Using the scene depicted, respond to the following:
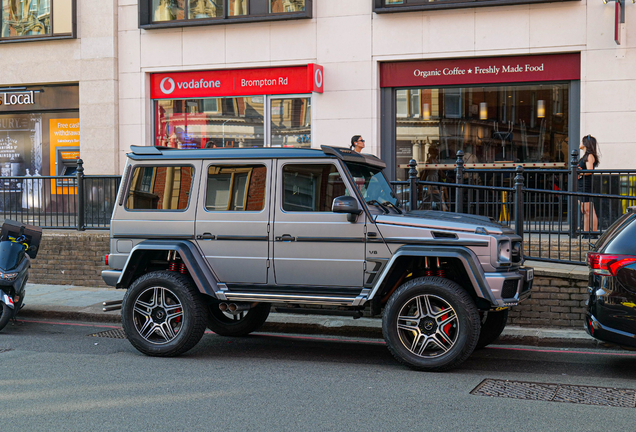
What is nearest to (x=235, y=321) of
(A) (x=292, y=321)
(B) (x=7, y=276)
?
(A) (x=292, y=321)

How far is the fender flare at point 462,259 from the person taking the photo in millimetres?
6590

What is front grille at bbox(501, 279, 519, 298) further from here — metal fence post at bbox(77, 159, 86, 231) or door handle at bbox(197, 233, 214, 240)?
metal fence post at bbox(77, 159, 86, 231)

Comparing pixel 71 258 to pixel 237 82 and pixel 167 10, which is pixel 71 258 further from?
pixel 167 10

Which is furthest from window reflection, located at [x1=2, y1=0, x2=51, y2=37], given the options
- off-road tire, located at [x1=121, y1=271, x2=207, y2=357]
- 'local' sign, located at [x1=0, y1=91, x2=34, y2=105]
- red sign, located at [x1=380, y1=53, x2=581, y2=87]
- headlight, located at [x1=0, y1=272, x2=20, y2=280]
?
off-road tire, located at [x1=121, y1=271, x2=207, y2=357]

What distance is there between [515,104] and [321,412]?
10.2 metres

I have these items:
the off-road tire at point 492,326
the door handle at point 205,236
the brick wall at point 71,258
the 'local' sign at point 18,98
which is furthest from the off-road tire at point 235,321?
the 'local' sign at point 18,98

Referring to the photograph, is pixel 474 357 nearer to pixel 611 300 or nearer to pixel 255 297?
pixel 611 300

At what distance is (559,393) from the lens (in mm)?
6023

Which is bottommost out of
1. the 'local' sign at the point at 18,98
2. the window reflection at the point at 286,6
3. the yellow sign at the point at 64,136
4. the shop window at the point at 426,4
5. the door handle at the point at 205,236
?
the door handle at the point at 205,236

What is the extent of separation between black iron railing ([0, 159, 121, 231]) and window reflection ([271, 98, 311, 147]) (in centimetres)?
438

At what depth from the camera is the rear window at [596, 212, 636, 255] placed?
252 inches

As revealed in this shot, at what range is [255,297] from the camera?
24.0 ft

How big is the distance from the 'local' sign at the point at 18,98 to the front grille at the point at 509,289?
45.5 ft

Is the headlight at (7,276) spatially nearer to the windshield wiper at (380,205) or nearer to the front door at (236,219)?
the front door at (236,219)
